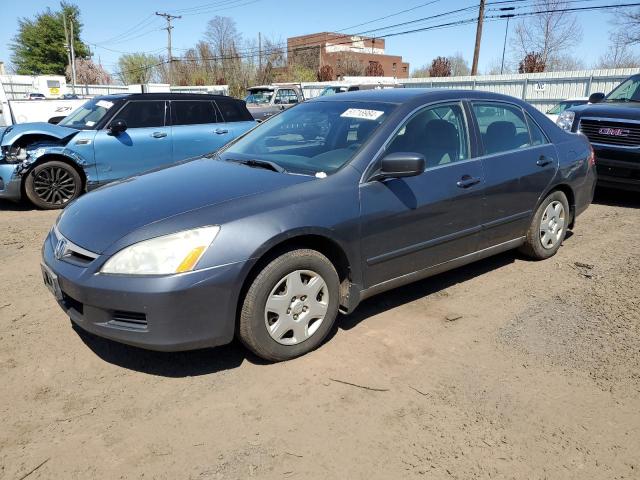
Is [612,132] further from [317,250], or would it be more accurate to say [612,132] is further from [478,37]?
[478,37]

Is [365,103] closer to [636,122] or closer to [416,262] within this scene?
[416,262]

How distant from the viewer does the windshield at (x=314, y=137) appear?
3490 mm

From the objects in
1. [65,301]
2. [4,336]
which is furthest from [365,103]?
[4,336]

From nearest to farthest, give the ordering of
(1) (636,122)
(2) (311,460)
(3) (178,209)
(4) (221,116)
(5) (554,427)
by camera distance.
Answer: (2) (311,460) → (5) (554,427) → (3) (178,209) → (1) (636,122) → (4) (221,116)

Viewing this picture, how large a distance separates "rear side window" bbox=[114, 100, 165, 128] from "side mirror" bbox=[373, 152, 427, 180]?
5.68 metres

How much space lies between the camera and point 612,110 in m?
7.22

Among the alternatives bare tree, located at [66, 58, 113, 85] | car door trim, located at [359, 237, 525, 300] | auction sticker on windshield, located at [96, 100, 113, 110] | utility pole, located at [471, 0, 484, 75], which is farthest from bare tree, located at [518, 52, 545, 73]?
bare tree, located at [66, 58, 113, 85]

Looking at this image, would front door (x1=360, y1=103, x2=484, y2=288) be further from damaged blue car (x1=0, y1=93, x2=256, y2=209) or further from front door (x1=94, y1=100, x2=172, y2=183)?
front door (x1=94, y1=100, x2=172, y2=183)

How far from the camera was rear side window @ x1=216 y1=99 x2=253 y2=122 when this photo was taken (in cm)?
874

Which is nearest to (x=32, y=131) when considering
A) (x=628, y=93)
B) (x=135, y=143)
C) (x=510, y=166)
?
(x=135, y=143)

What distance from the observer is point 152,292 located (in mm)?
2582

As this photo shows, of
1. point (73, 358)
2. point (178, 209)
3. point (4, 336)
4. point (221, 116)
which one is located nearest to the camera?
point (178, 209)

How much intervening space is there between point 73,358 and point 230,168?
1.62 m

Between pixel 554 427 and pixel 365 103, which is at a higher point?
pixel 365 103
